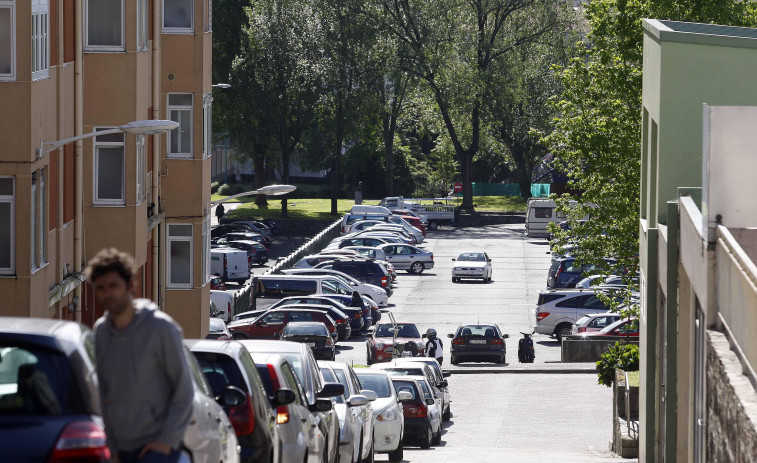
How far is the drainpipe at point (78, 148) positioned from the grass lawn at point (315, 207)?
5727cm

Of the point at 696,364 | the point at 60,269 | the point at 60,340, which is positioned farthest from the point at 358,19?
the point at 60,340

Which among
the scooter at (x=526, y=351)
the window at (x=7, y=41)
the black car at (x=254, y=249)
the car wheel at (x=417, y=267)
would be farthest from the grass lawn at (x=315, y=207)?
the window at (x=7, y=41)

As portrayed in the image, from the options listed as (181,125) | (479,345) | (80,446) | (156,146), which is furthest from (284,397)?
(479,345)

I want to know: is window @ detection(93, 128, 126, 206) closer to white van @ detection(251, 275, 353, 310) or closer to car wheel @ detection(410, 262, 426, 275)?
white van @ detection(251, 275, 353, 310)

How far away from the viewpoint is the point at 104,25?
2500 cm

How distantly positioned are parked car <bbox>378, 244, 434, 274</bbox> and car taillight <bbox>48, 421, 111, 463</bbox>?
57.8 m

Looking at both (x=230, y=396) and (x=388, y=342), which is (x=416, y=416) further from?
(x=230, y=396)

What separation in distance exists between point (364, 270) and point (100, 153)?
3305 centimetres

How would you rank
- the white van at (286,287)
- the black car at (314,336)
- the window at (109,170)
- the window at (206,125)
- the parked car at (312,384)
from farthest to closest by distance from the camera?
the white van at (286,287), the black car at (314,336), the window at (206,125), the window at (109,170), the parked car at (312,384)

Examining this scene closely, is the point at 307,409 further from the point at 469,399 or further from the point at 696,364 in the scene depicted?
the point at 469,399

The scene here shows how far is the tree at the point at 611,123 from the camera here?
3031cm

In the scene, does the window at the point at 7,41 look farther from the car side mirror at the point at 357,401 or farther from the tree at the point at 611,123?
the tree at the point at 611,123

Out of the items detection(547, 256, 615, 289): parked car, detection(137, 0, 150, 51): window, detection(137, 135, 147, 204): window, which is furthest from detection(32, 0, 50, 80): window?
detection(547, 256, 615, 289): parked car

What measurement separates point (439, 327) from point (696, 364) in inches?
1388
